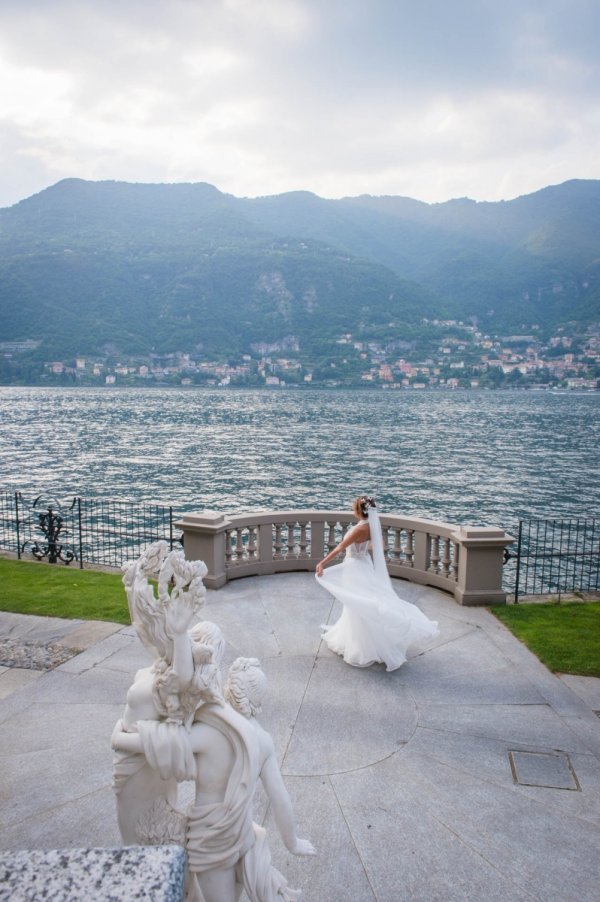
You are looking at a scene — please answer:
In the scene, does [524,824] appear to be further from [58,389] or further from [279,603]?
[58,389]

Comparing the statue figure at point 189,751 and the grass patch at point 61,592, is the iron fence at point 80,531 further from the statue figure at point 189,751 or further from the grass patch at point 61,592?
the statue figure at point 189,751

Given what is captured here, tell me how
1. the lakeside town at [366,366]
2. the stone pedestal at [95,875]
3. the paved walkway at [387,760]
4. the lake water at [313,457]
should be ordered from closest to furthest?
the stone pedestal at [95,875]
the paved walkway at [387,760]
the lake water at [313,457]
the lakeside town at [366,366]

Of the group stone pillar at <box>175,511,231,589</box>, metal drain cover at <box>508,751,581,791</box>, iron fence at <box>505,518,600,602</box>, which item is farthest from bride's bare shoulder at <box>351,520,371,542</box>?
iron fence at <box>505,518,600,602</box>

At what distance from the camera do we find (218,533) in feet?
37.2

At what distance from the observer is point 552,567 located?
75.9 feet

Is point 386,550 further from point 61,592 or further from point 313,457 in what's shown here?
point 313,457

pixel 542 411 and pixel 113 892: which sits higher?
pixel 113 892

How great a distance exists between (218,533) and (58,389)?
544 ft

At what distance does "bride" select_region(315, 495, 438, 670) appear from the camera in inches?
316

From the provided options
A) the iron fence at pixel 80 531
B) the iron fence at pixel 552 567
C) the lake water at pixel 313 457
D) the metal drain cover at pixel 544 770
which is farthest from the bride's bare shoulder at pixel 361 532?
the lake water at pixel 313 457

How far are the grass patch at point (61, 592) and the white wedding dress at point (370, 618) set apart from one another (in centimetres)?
378

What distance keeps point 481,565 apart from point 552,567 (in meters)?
14.3

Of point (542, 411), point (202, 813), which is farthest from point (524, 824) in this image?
point (542, 411)

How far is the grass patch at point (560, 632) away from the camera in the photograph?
8.40m
